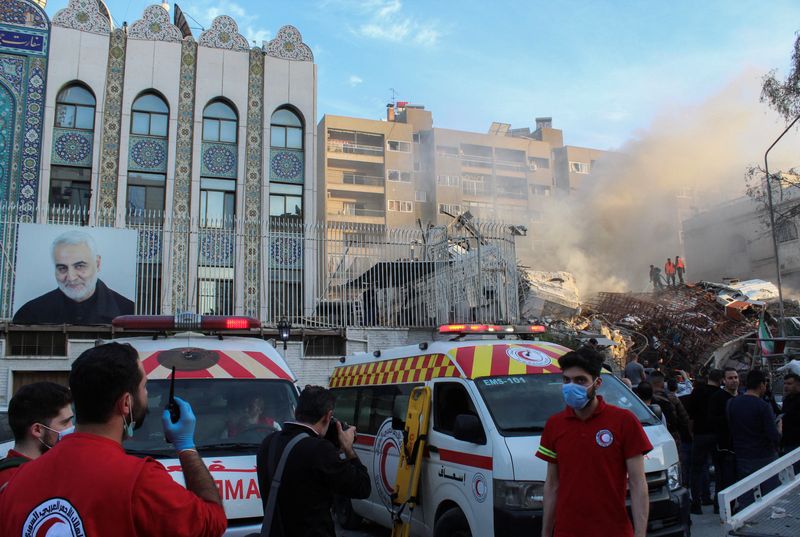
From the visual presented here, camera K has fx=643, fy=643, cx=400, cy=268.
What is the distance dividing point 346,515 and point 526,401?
370 cm

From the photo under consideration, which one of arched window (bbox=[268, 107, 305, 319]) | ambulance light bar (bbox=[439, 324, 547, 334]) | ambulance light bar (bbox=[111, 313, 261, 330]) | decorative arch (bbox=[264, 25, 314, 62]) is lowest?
ambulance light bar (bbox=[439, 324, 547, 334])

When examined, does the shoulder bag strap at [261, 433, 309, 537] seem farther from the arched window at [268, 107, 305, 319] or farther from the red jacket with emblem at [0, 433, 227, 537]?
the arched window at [268, 107, 305, 319]

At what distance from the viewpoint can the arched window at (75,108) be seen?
18125 millimetres

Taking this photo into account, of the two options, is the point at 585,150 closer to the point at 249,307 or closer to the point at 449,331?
the point at 249,307

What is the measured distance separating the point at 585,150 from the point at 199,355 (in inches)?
2389

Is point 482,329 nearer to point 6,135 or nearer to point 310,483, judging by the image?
point 310,483

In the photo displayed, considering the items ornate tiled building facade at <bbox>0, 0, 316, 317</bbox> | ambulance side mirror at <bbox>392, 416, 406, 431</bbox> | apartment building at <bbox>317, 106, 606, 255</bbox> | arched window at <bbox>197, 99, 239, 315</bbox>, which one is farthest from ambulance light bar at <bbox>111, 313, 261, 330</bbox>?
apartment building at <bbox>317, 106, 606, 255</bbox>

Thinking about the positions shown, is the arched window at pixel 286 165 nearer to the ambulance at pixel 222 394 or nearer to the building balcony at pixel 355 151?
the ambulance at pixel 222 394

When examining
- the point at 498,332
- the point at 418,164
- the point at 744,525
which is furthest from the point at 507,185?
the point at 744,525

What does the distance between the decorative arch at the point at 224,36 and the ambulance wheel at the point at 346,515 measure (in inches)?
605

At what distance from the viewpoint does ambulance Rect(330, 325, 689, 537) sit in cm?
491

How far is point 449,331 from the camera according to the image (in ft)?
22.6

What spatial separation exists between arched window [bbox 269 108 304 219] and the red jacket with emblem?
17415 millimetres

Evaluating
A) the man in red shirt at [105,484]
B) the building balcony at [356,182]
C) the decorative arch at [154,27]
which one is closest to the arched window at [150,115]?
the decorative arch at [154,27]
